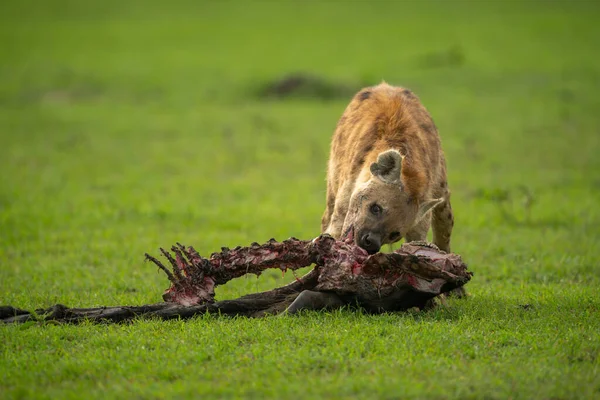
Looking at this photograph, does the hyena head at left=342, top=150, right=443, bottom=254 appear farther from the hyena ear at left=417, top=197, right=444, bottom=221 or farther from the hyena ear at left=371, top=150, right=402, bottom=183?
the hyena ear at left=417, top=197, right=444, bottom=221

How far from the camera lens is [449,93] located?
24.1 meters

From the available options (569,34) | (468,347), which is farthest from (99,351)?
(569,34)

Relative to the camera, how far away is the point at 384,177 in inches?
276

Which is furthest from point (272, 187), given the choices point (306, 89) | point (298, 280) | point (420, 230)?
point (306, 89)

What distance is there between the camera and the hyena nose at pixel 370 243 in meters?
6.91

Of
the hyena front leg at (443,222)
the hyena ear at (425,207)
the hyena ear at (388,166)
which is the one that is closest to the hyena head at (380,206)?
the hyena ear at (388,166)

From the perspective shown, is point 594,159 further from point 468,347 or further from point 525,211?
point 468,347

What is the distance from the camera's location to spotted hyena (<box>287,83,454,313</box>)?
696 centimetres

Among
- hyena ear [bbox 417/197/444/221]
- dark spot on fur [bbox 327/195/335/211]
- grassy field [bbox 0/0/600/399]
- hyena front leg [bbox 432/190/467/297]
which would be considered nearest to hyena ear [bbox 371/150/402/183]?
hyena ear [bbox 417/197/444/221]

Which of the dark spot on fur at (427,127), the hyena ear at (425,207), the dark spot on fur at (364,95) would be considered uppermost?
the dark spot on fur at (364,95)

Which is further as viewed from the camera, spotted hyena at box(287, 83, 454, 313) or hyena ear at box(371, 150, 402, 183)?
spotted hyena at box(287, 83, 454, 313)

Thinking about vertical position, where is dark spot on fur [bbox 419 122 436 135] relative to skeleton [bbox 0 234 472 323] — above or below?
above

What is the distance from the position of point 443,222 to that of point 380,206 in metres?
1.94

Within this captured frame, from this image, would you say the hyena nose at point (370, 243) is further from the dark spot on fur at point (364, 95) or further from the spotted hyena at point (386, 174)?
the dark spot on fur at point (364, 95)
